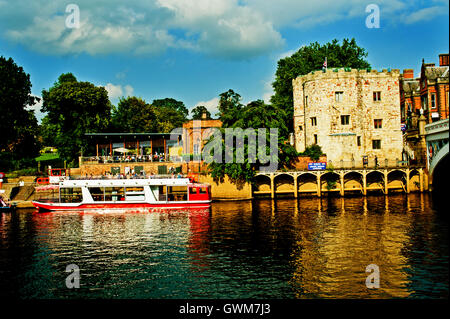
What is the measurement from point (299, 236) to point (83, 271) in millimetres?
18498

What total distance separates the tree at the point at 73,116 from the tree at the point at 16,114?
3.62m

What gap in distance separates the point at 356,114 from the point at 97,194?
43722 millimetres

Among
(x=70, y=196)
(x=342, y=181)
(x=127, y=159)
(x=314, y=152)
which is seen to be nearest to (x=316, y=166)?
(x=314, y=152)

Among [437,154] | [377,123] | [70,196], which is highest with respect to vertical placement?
[377,123]

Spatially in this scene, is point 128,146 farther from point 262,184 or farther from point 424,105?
point 424,105

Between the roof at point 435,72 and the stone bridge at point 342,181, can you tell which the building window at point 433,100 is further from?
the stone bridge at point 342,181

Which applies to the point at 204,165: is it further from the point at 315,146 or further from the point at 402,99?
the point at 402,99

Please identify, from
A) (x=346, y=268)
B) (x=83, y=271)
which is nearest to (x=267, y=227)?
(x=346, y=268)

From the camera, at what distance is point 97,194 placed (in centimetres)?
5256

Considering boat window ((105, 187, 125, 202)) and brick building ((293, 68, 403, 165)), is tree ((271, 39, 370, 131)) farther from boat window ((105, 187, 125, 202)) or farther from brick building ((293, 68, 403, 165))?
boat window ((105, 187, 125, 202))

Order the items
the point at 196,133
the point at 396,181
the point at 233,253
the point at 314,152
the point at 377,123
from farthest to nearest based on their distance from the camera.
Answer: the point at 196,133 < the point at 377,123 < the point at 314,152 < the point at 396,181 < the point at 233,253

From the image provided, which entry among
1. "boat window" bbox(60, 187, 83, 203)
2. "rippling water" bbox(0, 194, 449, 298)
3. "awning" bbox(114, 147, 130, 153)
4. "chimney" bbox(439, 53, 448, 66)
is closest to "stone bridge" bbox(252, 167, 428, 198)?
"rippling water" bbox(0, 194, 449, 298)

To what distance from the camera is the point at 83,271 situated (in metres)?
26.0

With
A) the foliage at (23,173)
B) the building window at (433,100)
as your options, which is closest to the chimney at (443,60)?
the building window at (433,100)
